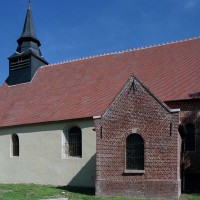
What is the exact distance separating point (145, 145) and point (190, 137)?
13.3 feet

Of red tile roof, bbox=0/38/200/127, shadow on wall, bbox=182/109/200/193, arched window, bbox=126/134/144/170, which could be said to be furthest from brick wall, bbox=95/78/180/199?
red tile roof, bbox=0/38/200/127

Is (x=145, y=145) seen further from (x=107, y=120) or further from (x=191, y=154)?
(x=191, y=154)

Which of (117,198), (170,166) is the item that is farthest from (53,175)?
(170,166)

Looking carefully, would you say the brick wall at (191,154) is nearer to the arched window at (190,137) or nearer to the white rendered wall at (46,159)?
the arched window at (190,137)

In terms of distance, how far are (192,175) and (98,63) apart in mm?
10585

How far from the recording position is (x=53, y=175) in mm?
20031

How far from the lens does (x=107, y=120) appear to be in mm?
15383

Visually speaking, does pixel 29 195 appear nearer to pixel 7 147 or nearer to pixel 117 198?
pixel 117 198

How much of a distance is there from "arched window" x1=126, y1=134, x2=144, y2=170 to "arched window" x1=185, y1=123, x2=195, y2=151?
387cm

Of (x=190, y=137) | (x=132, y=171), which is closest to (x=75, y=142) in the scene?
(x=132, y=171)

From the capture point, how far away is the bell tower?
2669 cm

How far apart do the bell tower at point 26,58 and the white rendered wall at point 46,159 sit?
5747 millimetres

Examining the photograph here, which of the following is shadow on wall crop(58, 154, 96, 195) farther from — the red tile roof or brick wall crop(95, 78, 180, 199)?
brick wall crop(95, 78, 180, 199)

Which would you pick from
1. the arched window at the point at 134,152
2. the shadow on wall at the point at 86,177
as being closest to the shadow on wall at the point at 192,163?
the arched window at the point at 134,152
